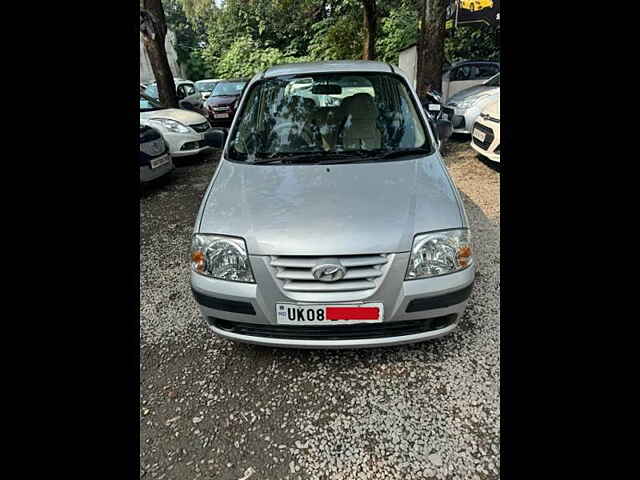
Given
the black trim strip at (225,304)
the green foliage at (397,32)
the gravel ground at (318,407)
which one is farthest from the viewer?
the green foliage at (397,32)

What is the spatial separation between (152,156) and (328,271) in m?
4.37

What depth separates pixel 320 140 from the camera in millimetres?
Answer: 2580

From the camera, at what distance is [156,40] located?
7.85 m

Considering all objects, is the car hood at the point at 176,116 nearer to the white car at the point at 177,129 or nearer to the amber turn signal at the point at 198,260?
the white car at the point at 177,129

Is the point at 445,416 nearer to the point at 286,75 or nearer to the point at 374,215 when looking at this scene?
the point at 374,215

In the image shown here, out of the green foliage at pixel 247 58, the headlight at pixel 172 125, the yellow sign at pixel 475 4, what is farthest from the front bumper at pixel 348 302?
the green foliage at pixel 247 58

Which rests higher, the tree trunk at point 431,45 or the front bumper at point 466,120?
the tree trunk at point 431,45

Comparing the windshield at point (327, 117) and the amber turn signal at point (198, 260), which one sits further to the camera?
the windshield at point (327, 117)

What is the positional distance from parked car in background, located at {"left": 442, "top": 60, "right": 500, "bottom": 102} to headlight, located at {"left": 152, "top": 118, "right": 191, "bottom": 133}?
6.81 m

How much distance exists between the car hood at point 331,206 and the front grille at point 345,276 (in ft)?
0.12

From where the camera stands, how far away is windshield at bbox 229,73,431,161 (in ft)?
8.36

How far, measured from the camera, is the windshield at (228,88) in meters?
10.9

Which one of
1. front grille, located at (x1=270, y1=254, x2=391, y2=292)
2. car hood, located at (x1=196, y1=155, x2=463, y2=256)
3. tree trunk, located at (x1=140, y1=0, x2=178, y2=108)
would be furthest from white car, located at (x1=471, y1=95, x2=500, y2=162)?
tree trunk, located at (x1=140, y1=0, x2=178, y2=108)

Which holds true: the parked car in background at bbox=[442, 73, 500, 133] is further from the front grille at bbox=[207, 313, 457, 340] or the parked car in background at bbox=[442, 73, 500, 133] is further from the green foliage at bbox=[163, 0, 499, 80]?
the green foliage at bbox=[163, 0, 499, 80]
